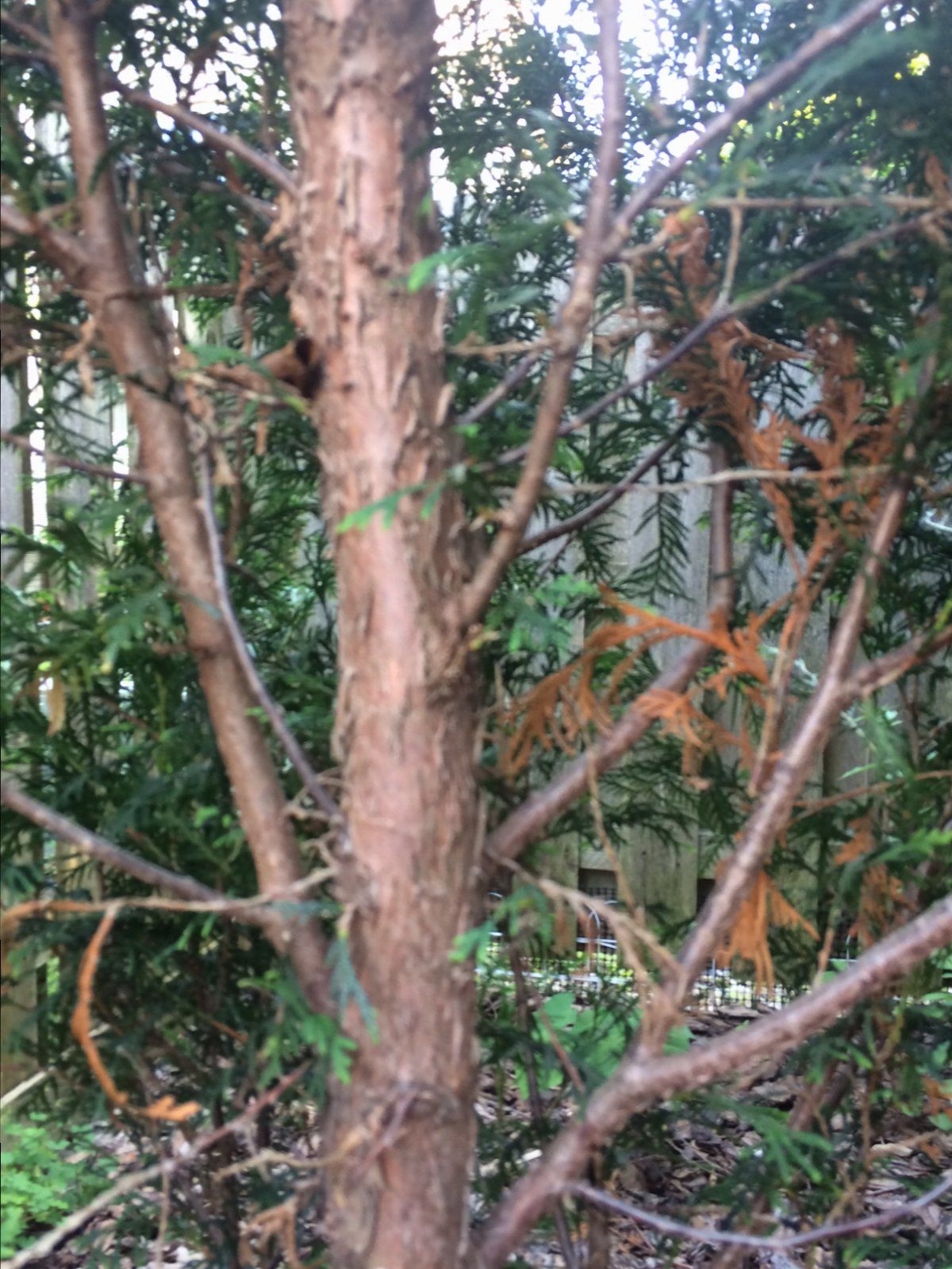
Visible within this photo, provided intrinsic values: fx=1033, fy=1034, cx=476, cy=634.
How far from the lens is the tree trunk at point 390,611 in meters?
0.88

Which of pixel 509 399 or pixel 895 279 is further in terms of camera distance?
pixel 509 399

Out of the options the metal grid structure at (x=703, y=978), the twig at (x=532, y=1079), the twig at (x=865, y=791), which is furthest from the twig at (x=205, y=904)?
the metal grid structure at (x=703, y=978)

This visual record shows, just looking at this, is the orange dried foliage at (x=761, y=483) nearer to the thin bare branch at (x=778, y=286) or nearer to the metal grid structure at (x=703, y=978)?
the thin bare branch at (x=778, y=286)

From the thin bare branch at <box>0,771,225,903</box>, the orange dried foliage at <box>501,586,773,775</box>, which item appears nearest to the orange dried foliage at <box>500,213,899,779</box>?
the orange dried foliage at <box>501,586,773,775</box>

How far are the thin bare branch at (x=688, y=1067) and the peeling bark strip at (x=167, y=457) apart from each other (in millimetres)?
276

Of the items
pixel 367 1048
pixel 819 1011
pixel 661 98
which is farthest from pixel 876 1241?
pixel 661 98

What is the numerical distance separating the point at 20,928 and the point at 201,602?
0.40m

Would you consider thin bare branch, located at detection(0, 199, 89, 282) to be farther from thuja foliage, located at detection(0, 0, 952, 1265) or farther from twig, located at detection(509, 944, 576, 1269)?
twig, located at detection(509, 944, 576, 1269)

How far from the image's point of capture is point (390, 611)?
0.88 m

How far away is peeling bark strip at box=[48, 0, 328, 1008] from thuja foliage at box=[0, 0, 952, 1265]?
35 millimetres

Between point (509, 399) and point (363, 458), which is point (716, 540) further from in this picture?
point (363, 458)

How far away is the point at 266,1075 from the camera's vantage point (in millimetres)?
871

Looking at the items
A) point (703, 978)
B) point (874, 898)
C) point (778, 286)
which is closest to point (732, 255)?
point (778, 286)

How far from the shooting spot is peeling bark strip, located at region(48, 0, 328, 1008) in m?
0.93
